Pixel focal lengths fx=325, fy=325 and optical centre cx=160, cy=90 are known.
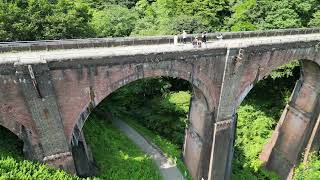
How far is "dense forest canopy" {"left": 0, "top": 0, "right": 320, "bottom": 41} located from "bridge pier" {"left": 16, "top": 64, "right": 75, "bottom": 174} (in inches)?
404

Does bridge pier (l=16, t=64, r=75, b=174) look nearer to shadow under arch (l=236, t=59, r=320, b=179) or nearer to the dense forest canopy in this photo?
the dense forest canopy

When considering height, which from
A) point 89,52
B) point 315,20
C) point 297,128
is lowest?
point 297,128

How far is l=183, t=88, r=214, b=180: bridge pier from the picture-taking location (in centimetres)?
1936

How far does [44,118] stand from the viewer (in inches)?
573

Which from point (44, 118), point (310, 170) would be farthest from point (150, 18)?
point (44, 118)

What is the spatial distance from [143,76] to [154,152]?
938 cm

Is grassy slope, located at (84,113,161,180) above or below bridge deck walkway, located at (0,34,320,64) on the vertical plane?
below

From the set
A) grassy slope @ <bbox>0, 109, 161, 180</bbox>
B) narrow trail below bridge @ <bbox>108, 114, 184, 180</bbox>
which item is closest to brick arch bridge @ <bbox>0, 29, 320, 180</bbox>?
grassy slope @ <bbox>0, 109, 161, 180</bbox>

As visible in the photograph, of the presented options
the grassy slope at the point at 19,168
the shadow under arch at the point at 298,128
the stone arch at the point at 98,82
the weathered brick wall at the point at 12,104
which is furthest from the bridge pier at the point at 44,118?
the shadow under arch at the point at 298,128

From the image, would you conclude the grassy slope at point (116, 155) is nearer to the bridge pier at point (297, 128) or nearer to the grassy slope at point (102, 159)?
the grassy slope at point (102, 159)

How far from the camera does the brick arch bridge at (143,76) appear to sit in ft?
46.1

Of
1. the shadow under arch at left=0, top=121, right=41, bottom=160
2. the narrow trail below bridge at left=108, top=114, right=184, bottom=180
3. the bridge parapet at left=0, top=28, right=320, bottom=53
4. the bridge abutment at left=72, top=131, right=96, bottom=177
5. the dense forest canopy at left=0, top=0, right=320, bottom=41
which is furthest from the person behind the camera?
the dense forest canopy at left=0, top=0, right=320, bottom=41

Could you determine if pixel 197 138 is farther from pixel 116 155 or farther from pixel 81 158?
pixel 81 158

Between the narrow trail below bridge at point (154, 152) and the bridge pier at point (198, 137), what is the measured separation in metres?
1.18
